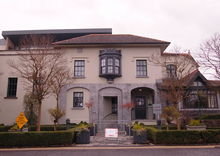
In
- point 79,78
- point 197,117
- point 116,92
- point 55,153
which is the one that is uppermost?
point 79,78

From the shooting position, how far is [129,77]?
20.1 meters

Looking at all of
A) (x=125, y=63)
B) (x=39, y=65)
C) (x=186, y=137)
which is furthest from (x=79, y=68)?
(x=186, y=137)

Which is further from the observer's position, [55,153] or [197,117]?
[197,117]

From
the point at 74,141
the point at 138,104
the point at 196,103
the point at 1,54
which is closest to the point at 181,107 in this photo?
the point at 196,103

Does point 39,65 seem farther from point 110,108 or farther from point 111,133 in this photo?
point 110,108

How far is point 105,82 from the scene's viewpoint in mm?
19953

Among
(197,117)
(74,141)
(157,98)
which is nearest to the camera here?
(74,141)

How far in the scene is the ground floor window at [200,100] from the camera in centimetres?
1898

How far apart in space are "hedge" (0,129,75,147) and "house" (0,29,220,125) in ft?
25.5

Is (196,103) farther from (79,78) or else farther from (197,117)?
(79,78)

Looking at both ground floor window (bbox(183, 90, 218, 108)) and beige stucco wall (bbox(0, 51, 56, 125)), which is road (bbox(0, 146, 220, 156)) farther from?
beige stucco wall (bbox(0, 51, 56, 125))

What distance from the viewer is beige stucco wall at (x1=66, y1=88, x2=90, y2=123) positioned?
63.2 ft

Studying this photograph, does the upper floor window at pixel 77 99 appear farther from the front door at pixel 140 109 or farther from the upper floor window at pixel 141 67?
the upper floor window at pixel 141 67

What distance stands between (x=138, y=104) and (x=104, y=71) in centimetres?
612
